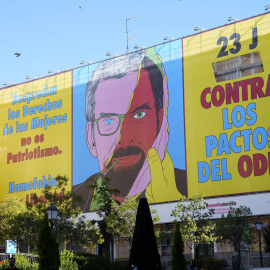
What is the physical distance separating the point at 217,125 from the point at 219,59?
7109 mm

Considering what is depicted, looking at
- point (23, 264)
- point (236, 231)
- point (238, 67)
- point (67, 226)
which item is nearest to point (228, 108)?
point (238, 67)

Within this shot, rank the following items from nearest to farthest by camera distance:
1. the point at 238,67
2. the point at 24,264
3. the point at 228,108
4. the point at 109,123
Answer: the point at 24,264 → the point at 238,67 → the point at 228,108 → the point at 109,123

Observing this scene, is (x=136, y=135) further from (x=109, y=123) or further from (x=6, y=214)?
(x=6, y=214)

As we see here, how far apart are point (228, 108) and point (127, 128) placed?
43.1 ft

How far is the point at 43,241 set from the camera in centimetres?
2344

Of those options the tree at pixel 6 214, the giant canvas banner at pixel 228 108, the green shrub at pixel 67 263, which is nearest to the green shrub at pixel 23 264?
the green shrub at pixel 67 263

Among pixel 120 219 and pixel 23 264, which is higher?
pixel 120 219

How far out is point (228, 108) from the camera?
69.1m

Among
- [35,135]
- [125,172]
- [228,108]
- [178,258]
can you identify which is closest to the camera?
[178,258]

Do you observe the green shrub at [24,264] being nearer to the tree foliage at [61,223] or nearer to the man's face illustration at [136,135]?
the tree foliage at [61,223]

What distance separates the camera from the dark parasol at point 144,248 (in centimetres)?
1995

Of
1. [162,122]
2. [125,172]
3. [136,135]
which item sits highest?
[162,122]

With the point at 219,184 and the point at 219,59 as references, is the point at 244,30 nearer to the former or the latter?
the point at 219,59

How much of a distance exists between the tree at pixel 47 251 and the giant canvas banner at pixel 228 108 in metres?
44.7
